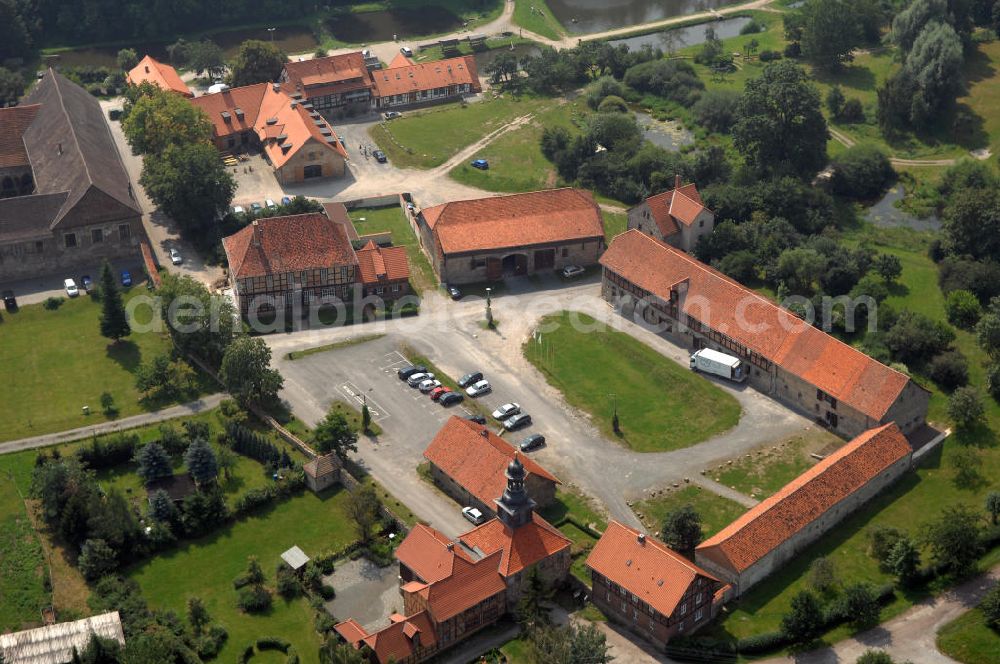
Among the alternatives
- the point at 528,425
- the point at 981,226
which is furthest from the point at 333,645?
the point at 981,226

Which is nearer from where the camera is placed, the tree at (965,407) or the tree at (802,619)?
the tree at (802,619)

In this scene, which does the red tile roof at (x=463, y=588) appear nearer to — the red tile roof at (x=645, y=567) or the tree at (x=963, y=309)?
the red tile roof at (x=645, y=567)

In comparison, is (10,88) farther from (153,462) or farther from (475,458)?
(475,458)

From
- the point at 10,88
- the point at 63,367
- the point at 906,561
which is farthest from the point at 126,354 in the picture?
the point at 906,561

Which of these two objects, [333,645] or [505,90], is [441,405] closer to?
[333,645]

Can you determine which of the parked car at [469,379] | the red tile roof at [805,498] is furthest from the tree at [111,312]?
the red tile roof at [805,498]

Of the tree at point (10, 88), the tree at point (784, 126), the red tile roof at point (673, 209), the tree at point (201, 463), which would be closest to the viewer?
the tree at point (201, 463)

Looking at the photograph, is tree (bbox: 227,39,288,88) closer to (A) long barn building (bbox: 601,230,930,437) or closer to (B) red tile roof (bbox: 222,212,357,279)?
(B) red tile roof (bbox: 222,212,357,279)

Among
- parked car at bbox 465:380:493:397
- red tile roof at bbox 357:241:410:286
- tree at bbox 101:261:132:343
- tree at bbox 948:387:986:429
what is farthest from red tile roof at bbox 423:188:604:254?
tree at bbox 948:387:986:429
